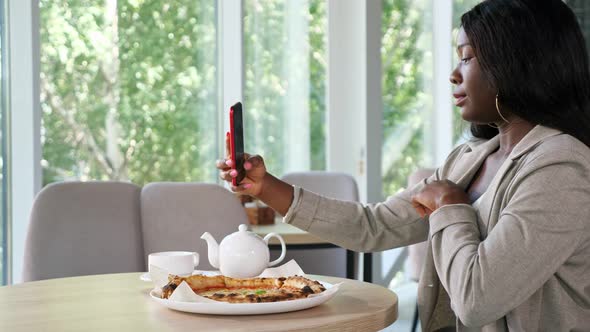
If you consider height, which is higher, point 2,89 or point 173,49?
point 173,49

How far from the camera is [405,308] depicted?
5.11m

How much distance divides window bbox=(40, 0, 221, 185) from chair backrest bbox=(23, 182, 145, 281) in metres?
0.96

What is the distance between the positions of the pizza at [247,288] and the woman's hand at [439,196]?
300 millimetres

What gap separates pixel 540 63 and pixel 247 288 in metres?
0.72

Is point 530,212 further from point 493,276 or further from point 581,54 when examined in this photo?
point 581,54

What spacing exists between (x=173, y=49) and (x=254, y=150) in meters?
0.76

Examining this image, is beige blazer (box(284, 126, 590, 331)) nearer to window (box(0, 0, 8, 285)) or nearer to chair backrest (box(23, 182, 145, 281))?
chair backrest (box(23, 182, 145, 281))

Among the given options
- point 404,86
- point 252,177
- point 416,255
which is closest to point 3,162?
point 252,177

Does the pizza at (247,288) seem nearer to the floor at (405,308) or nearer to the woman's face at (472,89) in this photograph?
the woman's face at (472,89)

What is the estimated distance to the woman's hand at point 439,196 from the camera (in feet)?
5.54

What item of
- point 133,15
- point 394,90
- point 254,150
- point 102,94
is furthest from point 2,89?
point 394,90

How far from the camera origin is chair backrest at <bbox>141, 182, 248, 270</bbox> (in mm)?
2527

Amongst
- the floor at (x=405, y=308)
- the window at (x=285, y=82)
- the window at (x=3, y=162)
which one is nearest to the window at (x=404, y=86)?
the window at (x=285, y=82)

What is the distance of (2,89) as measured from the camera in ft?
10.4
